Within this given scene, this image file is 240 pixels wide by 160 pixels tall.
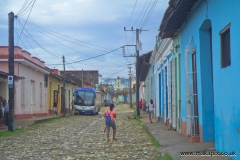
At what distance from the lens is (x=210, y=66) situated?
10969 millimetres

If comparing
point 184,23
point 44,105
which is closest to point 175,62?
point 184,23

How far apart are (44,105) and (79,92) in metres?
6.04

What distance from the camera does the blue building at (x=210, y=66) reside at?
24.5 feet

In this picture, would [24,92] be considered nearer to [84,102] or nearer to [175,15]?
[84,102]

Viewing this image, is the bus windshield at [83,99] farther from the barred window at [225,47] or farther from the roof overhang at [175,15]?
the barred window at [225,47]

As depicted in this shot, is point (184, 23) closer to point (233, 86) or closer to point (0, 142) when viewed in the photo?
point (233, 86)

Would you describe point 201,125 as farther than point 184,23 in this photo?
No

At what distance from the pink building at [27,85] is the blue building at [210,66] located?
13.7 m

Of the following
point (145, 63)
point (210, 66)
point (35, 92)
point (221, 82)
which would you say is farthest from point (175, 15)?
point (35, 92)

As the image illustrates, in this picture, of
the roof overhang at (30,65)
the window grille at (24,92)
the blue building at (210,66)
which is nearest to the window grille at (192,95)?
the blue building at (210,66)

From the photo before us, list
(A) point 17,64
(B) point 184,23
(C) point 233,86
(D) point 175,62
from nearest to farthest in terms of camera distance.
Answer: (C) point 233,86 → (B) point 184,23 → (D) point 175,62 → (A) point 17,64

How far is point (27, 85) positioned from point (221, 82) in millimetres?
22776

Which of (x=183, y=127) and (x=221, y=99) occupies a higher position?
(x=221, y=99)

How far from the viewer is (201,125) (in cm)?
1101
